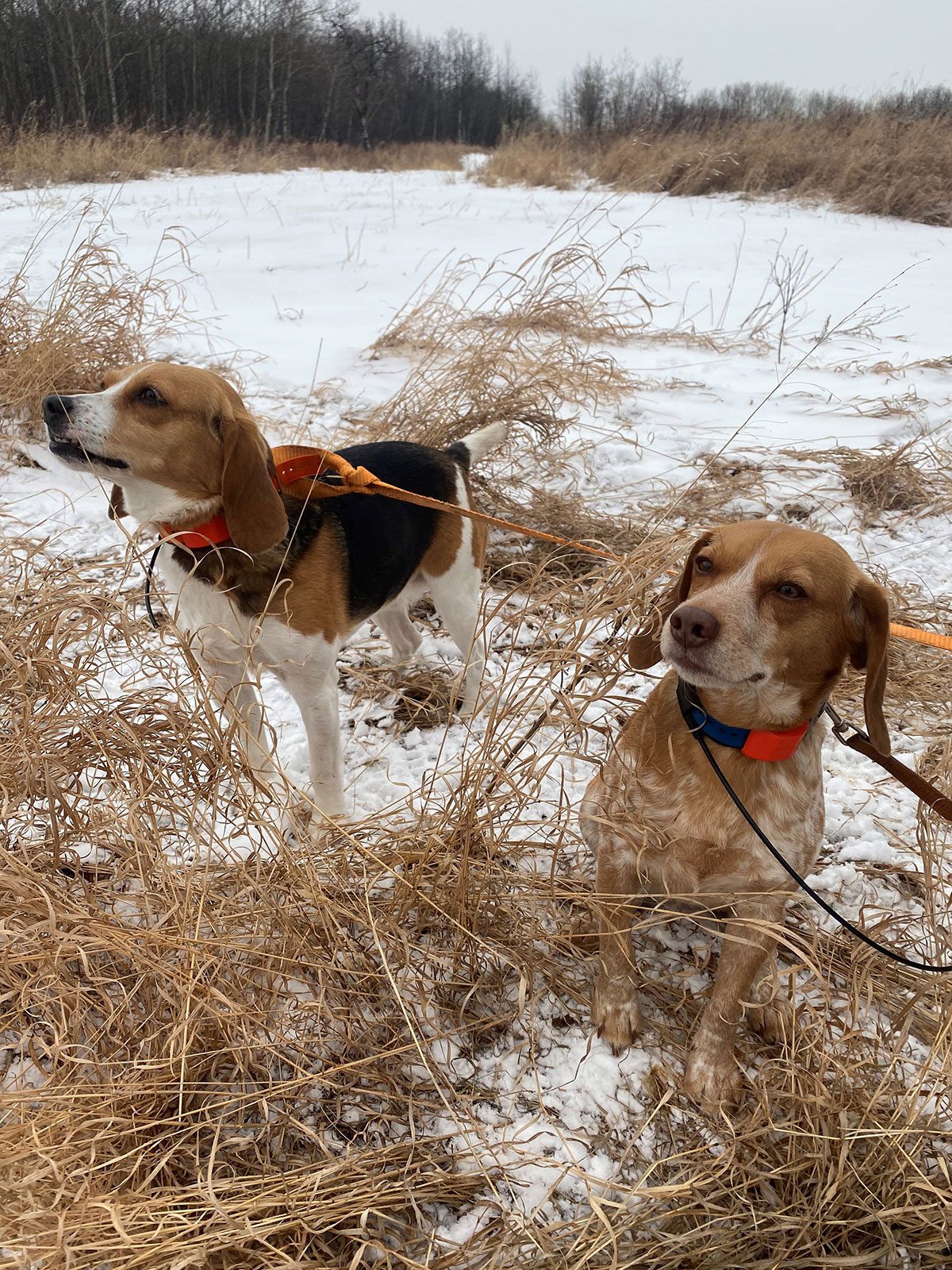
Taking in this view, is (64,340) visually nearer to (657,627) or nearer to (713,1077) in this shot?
(657,627)

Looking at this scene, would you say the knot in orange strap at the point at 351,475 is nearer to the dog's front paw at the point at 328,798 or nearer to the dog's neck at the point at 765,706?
the dog's front paw at the point at 328,798

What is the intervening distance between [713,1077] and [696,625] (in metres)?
1.21

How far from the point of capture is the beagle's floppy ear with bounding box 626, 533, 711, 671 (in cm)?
207

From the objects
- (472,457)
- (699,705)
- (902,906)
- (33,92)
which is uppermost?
(33,92)

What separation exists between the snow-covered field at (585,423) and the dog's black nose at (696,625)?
455mm

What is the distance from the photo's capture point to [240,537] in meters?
2.31

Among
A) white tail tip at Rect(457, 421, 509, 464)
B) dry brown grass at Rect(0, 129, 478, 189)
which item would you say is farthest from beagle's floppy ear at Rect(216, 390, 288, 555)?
dry brown grass at Rect(0, 129, 478, 189)

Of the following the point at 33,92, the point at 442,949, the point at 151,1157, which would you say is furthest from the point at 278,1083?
the point at 33,92

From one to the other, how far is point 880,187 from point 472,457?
561 inches

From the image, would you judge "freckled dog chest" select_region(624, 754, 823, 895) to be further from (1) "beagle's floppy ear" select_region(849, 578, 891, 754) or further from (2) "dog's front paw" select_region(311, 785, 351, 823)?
(2) "dog's front paw" select_region(311, 785, 351, 823)

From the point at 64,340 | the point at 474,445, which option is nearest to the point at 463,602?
the point at 474,445

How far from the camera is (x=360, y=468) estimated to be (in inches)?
109

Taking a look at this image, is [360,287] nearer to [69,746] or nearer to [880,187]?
[69,746]

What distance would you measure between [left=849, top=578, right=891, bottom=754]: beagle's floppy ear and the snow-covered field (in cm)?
68
